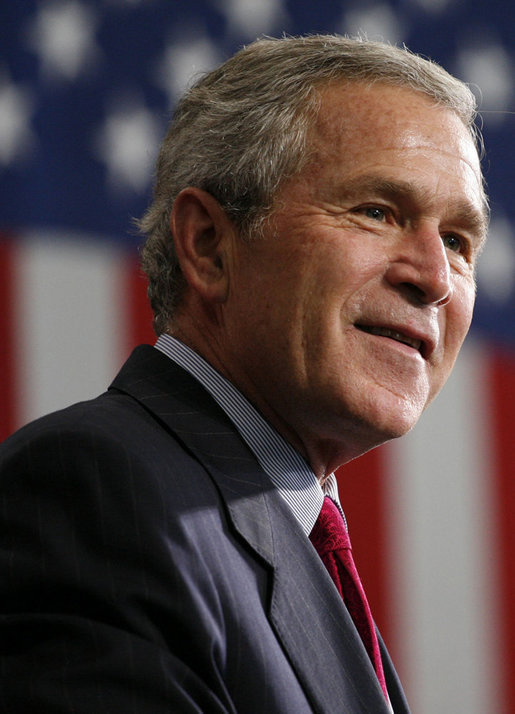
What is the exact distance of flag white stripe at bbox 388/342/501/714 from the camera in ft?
8.71

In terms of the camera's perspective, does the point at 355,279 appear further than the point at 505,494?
No

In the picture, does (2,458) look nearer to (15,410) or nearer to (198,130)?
(198,130)

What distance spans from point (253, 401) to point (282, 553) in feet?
0.89

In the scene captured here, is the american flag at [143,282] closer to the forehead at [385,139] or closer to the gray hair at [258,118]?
the gray hair at [258,118]

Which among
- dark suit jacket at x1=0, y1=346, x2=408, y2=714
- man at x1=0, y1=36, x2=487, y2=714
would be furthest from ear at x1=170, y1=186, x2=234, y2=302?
dark suit jacket at x1=0, y1=346, x2=408, y2=714

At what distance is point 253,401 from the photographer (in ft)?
4.17

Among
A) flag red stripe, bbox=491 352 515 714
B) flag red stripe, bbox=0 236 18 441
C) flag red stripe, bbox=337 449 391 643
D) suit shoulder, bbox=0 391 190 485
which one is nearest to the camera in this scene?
suit shoulder, bbox=0 391 190 485

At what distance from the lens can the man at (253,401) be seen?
2.84 feet

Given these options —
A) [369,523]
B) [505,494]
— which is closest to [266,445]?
[369,523]

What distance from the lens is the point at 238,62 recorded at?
4.66 ft

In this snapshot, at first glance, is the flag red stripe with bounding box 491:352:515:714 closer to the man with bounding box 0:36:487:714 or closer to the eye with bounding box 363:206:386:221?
the man with bounding box 0:36:487:714

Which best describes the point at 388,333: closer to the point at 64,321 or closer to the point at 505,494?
the point at 64,321

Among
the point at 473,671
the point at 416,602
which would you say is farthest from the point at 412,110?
the point at 473,671

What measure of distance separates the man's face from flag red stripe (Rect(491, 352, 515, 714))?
63.5 inches
